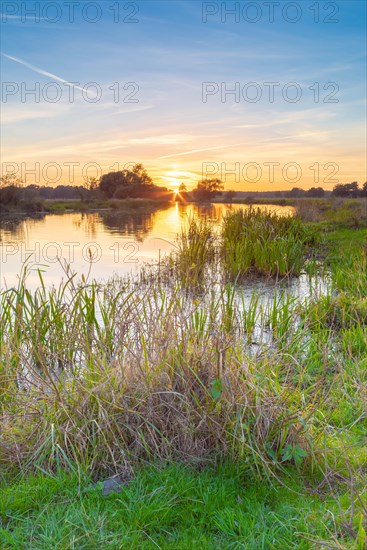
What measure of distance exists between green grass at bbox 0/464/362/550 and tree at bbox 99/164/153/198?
4759cm

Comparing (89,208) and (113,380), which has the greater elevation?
(89,208)

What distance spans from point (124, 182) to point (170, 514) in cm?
4869

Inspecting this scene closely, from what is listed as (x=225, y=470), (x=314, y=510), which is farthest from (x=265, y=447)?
(x=314, y=510)

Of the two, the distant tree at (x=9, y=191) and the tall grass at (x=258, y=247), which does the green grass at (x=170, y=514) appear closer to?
the tall grass at (x=258, y=247)

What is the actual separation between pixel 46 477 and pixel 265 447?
1.21m

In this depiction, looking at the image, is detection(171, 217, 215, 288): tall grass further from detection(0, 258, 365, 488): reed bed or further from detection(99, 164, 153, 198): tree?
detection(99, 164, 153, 198): tree

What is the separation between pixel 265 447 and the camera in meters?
2.94

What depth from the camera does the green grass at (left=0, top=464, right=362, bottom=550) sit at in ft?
7.70

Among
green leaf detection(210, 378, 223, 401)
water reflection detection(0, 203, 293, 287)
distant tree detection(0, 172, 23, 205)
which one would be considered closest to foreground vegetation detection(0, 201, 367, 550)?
green leaf detection(210, 378, 223, 401)

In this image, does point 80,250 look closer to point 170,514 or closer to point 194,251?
point 194,251

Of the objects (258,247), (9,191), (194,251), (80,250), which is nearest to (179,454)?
(194,251)

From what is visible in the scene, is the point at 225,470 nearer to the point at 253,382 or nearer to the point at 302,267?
the point at 253,382

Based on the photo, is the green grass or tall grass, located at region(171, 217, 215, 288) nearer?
the green grass

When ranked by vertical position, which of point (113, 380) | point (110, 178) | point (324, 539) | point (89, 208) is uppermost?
point (110, 178)
